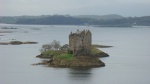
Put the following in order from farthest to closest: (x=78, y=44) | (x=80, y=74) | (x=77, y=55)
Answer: (x=78, y=44) → (x=77, y=55) → (x=80, y=74)

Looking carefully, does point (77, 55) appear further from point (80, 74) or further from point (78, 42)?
point (80, 74)

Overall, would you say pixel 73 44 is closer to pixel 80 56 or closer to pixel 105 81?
pixel 80 56

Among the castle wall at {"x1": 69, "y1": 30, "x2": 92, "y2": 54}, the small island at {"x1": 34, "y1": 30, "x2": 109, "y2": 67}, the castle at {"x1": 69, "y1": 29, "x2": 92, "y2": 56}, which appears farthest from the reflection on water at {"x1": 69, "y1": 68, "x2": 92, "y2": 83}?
the castle wall at {"x1": 69, "y1": 30, "x2": 92, "y2": 54}

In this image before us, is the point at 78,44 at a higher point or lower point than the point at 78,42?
lower

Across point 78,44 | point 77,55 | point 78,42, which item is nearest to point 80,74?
point 77,55

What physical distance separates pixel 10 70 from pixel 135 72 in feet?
72.9

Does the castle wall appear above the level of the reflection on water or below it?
above

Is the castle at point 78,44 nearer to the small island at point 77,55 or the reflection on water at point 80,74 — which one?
the small island at point 77,55

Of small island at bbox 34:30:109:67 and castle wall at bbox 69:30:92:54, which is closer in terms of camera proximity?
small island at bbox 34:30:109:67

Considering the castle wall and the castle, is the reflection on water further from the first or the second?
the castle wall

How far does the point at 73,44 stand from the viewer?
8431cm

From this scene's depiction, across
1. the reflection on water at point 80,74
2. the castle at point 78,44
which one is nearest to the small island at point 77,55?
the castle at point 78,44

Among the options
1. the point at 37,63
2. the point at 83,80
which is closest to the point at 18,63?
the point at 37,63

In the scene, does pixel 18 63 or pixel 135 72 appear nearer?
pixel 135 72
